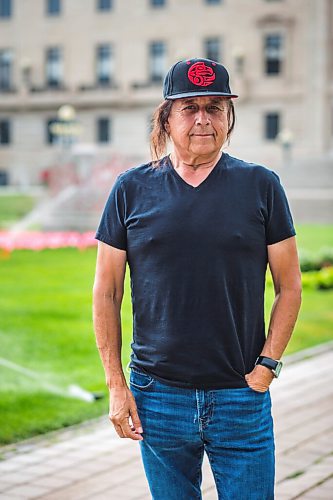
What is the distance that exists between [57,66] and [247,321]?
188 feet

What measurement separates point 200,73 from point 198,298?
29.0 inches

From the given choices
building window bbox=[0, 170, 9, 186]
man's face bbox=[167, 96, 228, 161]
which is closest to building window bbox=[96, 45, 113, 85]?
building window bbox=[0, 170, 9, 186]

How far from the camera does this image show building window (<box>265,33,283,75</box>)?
5412 centimetres

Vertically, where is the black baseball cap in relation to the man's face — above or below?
above

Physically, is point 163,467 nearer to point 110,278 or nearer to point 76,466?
point 110,278

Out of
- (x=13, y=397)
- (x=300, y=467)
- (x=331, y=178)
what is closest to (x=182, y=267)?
(x=300, y=467)

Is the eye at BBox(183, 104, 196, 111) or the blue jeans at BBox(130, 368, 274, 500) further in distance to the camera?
the eye at BBox(183, 104, 196, 111)

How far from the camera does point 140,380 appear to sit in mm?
3453

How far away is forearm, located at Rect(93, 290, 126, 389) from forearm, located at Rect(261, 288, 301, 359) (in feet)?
1.63

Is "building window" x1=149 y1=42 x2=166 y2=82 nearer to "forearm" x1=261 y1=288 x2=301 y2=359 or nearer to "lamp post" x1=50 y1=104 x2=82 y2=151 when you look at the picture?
"lamp post" x1=50 y1=104 x2=82 y2=151

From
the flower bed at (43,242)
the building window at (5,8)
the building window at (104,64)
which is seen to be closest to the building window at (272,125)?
the building window at (104,64)

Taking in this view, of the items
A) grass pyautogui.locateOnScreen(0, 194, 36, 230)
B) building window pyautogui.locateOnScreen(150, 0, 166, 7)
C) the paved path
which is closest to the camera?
the paved path

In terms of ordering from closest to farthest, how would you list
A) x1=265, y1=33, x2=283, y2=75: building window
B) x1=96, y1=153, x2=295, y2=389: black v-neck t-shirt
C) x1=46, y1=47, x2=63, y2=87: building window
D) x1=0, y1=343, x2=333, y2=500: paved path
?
x1=96, y1=153, x2=295, y2=389: black v-neck t-shirt
x1=0, y1=343, x2=333, y2=500: paved path
x1=265, y1=33, x2=283, y2=75: building window
x1=46, y1=47, x2=63, y2=87: building window

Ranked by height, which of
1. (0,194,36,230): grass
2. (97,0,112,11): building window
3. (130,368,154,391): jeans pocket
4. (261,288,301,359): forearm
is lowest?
(0,194,36,230): grass
